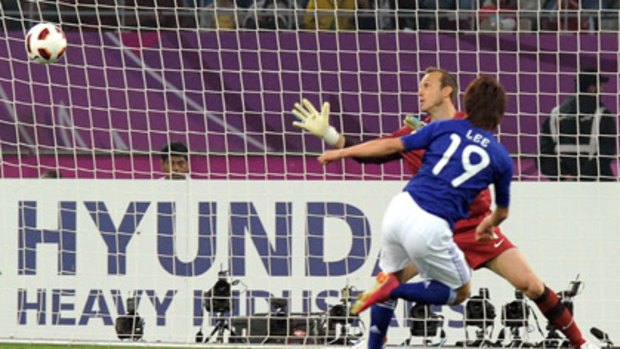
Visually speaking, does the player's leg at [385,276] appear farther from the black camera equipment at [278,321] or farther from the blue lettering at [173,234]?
the blue lettering at [173,234]

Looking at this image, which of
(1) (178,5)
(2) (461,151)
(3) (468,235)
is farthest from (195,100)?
(2) (461,151)

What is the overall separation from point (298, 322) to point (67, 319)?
1836mm

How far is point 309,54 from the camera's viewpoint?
1470cm

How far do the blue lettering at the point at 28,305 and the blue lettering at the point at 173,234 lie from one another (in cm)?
100

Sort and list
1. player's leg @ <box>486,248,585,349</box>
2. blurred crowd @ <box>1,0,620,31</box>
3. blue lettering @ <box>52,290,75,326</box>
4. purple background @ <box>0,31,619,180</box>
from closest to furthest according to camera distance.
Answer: player's leg @ <box>486,248,585,349</box>, blue lettering @ <box>52,290,75,326</box>, purple background @ <box>0,31,619,180</box>, blurred crowd @ <box>1,0,620,31</box>

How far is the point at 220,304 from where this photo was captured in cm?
1225

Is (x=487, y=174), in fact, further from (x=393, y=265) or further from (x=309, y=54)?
(x=309, y=54)

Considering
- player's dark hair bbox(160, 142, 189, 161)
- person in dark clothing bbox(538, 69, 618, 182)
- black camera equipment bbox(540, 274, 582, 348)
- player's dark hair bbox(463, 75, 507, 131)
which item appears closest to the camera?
player's dark hair bbox(463, 75, 507, 131)

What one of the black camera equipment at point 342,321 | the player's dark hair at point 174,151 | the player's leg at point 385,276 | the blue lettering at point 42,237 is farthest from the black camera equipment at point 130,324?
the player's leg at point 385,276

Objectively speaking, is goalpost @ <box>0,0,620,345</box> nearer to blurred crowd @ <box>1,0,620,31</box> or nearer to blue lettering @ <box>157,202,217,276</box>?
blue lettering @ <box>157,202,217,276</box>

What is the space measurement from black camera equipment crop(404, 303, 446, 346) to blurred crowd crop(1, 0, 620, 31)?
9.72 ft

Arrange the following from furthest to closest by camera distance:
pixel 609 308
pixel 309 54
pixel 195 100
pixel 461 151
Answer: pixel 195 100 < pixel 309 54 < pixel 609 308 < pixel 461 151

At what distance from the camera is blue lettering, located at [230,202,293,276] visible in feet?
40.5

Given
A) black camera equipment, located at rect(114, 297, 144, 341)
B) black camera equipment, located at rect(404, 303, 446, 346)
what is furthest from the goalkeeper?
black camera equipment, located at rect(114, 297, 144, 341)
